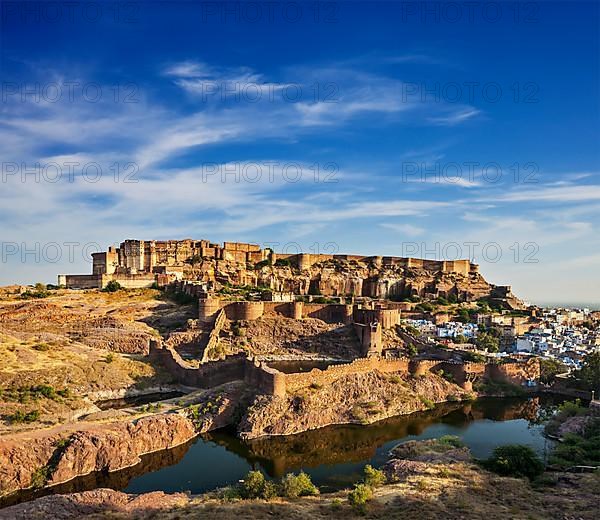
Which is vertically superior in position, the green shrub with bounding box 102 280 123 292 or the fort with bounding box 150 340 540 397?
the green shrub with bounding box 102 280 123 292

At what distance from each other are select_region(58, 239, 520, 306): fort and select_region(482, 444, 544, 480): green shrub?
31.5 metres

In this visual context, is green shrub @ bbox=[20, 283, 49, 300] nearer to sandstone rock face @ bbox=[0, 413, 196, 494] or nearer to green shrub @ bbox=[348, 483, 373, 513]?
sandstone rock face @ bbox=[0, 413, 196, 494]

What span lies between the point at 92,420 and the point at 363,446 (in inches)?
419

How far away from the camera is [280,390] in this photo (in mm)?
22219

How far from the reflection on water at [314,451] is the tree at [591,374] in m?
4.57

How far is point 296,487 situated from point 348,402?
952 cm

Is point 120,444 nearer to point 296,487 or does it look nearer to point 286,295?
point 296,487

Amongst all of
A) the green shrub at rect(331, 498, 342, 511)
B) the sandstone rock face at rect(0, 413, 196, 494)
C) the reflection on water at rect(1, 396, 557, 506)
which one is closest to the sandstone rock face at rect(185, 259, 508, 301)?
the reflection on water at rect(1, 396, 557, 506)

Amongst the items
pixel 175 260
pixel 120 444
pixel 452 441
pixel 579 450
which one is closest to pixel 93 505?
pixel 120 444

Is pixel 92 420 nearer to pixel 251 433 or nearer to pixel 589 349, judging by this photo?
pixel 251 433

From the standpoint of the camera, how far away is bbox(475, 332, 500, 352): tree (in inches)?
1436

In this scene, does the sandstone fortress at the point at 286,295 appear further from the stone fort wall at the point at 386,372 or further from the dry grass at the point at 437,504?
the dry grass at the point at 437,504

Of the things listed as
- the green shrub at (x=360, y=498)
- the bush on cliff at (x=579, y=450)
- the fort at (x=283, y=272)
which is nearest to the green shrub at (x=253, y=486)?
the green shrub at (x=360, y=498)

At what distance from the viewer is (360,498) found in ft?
43.2
